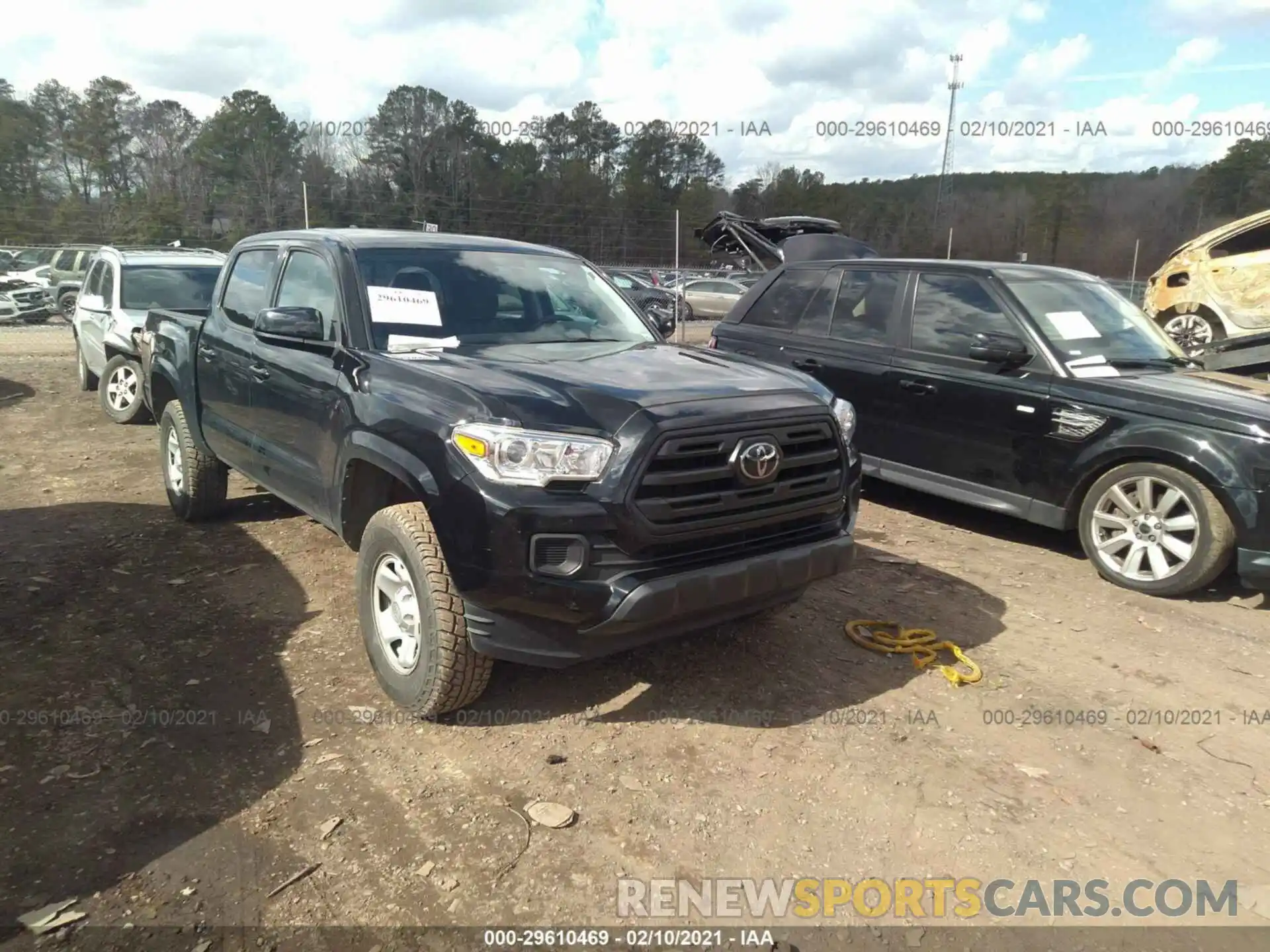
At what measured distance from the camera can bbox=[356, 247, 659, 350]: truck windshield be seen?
153 inches

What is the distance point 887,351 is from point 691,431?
358cm

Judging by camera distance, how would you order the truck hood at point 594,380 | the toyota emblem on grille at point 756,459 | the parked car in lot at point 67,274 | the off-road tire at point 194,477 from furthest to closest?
the parked car in lot at point 67,274, the off-road tire at point 194,477, the toyota emblem on grille at point 756,459, the truck hood at point 594,380

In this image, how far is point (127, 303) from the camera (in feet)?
30.1

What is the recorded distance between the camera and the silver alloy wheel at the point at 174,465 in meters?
5.82

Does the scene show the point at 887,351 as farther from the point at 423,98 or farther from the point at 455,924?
the point at 423,98

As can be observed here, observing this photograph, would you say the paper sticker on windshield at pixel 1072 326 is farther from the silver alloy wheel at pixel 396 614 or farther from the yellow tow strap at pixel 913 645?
the silver alloy wheel at pixel 396 614

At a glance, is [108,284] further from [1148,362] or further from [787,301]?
[1148,362]

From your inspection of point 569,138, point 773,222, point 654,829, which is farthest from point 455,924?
point 569,138

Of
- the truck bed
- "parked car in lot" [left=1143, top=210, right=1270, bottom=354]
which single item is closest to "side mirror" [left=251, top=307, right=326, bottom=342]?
the truck bed

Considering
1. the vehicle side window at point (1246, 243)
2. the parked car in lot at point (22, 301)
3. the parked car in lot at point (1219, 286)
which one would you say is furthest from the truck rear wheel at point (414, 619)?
the parked car in lot at point (22, 301)

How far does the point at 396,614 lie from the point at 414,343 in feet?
3.84

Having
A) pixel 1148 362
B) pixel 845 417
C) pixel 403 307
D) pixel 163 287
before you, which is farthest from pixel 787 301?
pixel 163 287

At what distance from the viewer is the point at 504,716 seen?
3.47 m

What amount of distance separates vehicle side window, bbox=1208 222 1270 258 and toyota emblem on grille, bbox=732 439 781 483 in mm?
10841
